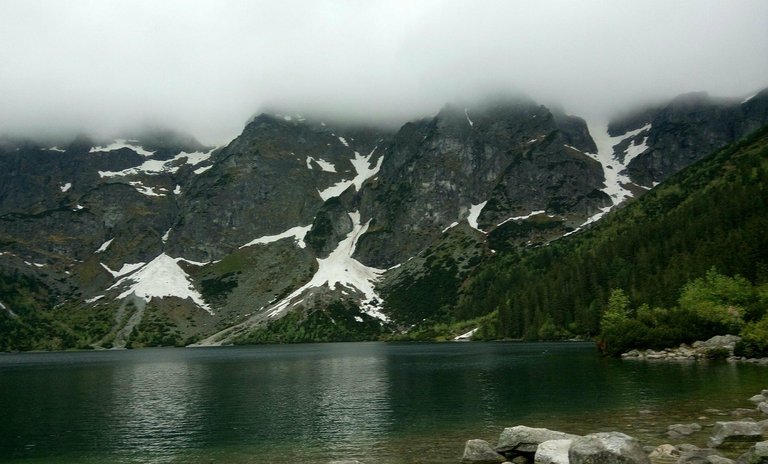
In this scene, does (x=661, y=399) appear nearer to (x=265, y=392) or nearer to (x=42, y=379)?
(x=265, y=392)

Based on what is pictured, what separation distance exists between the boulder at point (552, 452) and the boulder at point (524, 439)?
180cm

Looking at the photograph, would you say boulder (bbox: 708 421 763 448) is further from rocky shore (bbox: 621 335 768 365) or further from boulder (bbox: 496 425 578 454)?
rocky shore (bbox: 621 335 768 365)

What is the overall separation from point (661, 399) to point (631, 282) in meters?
119

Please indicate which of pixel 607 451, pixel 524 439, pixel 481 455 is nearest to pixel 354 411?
pixel 481 455

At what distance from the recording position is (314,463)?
34.9 metres

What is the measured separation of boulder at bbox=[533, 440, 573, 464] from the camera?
27.5 meters

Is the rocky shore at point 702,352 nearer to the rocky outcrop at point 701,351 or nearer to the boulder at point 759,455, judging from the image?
the rocky outcrop at point 701,351

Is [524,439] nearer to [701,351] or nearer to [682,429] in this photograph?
[682,429]

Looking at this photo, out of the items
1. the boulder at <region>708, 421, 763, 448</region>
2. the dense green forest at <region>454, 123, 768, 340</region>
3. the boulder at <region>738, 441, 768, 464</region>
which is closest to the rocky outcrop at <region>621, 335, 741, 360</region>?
the dense green forest at <region>454, 123, 768, 340</region>

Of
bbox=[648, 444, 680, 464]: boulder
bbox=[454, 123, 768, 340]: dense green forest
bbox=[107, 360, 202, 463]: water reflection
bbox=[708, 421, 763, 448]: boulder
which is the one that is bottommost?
bbox=[107, 360, 202, 463]: water reflection

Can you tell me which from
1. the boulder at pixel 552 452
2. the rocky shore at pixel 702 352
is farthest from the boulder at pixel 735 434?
the rocky shore at pixel 702 352

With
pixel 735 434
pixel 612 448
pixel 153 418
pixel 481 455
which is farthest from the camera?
pixel 153 418

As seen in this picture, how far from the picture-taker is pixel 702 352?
90375 mm

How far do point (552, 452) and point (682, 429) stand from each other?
14.3 metres
